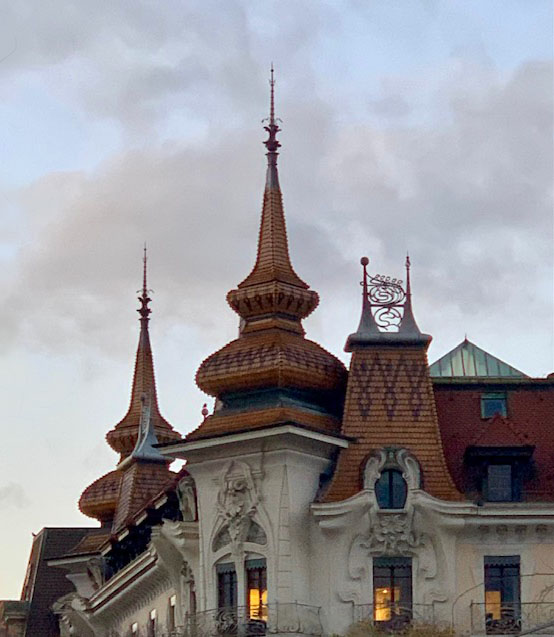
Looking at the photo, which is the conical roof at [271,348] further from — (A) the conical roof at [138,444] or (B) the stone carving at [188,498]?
(A) the conical roof at [138,444]

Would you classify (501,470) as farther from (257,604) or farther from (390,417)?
(257,604)

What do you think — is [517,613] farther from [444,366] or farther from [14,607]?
[14,607]

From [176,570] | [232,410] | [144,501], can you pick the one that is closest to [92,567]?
[144,501]

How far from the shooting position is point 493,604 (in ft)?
238

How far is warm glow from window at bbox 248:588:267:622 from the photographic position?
72.5m

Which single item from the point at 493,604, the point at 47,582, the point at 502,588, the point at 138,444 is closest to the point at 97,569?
the point at 138,444

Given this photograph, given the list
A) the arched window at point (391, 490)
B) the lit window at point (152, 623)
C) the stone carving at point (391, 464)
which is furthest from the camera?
the lit window at point (152, 623)

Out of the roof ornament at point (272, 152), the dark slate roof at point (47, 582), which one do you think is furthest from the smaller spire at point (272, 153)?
the dark slate roof at point (47, 582)

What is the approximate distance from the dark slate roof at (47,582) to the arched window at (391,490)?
43.8 meters

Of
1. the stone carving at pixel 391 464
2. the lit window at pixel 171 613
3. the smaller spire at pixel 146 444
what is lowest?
the lit window at pixel 171 613

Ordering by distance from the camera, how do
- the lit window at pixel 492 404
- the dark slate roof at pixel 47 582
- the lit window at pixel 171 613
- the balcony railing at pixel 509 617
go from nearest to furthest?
the balcony railing at pixel 509 617 → the lit window at pixel 492 404 → the lit window at pixel 171 613 → the dark slate roof at pixel 47 582

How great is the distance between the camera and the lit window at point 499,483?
241 ft

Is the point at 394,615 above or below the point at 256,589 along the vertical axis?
below

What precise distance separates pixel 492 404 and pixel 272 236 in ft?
30.4
